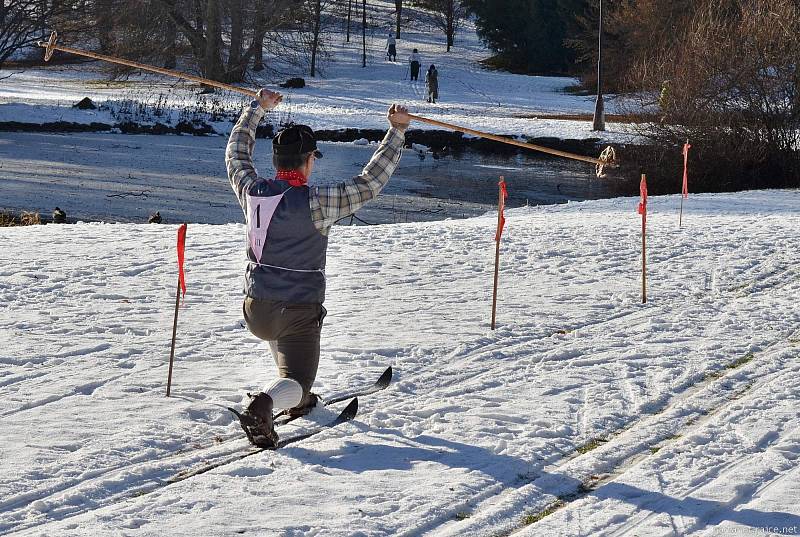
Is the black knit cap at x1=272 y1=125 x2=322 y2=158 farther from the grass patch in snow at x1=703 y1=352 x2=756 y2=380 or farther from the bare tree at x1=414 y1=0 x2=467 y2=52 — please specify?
the bare tree at x1=414 y1=0 x2=467 y2=52

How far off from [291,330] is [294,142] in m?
1.02

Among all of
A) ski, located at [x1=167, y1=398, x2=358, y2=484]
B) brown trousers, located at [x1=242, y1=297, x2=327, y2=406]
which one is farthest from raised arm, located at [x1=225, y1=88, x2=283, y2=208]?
ski, located at [x1=167, y1=398, x2=358, y2=484]

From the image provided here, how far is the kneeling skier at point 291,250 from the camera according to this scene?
570 cm

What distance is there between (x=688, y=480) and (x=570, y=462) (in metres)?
0.60

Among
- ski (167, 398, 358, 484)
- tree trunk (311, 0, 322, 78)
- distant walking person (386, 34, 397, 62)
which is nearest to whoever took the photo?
ski (167, 398, 358, 484)

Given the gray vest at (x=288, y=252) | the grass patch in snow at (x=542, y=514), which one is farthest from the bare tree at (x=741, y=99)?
the grass patch in snow at (x=542, y=514)

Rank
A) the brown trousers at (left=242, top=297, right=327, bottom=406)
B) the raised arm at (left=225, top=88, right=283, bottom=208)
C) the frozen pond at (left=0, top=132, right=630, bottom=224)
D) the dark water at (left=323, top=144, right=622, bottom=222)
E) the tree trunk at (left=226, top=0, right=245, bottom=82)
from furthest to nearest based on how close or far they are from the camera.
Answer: the tree trunk at (left=226, top=0, right=245, bottom=82) → the dark water at (left=323, top=144, right=622, bottom=222) → the frozen pond at (left=0, top=132, right=630, bottom=224) → the raised arm at (left=225, top=88, right=283, bottom=208) → the brown trousers at (left=242, top=297, right=327, bottom=406)

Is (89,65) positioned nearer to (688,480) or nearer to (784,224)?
(784,224)

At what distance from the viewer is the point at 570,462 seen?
18.1ft

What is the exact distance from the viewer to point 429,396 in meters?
6.72

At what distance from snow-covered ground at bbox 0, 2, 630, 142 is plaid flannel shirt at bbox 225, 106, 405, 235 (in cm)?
2190

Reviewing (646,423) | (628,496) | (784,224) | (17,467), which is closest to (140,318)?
(17,467)

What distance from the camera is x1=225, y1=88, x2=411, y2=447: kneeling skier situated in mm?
5703

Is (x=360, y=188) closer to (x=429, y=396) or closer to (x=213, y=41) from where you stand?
(x=429, y=396)
